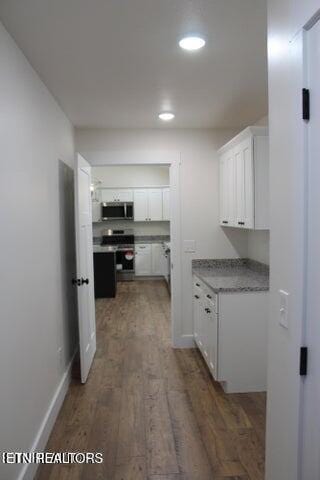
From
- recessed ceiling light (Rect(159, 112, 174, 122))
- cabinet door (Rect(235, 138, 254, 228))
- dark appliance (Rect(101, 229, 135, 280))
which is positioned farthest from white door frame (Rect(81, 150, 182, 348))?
dark appliance (Rect(101, 229, 135, 280))

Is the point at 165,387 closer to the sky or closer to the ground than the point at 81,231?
closer to the ground

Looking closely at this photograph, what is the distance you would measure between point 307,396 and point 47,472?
1.74 metres

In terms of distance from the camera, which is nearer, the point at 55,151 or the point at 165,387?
the point at 55,151

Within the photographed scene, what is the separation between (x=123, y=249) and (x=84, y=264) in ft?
15.5

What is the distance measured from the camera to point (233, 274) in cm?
370

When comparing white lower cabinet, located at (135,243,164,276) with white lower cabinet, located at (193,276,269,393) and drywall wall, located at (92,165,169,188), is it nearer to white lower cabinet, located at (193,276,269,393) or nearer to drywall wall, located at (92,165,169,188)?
drywall wall, located at (92,165,169,188)

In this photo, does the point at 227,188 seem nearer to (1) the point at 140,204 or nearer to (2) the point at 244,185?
(2) the point at 244,185

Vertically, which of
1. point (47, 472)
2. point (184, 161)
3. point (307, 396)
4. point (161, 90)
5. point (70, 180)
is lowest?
point (47, 472)

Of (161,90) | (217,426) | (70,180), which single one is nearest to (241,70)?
(161,90)

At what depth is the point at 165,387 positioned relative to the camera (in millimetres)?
3205

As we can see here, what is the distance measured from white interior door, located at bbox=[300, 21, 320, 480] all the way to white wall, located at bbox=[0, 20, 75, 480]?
136 centimetres

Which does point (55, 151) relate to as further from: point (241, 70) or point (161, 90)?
point (241, 70)

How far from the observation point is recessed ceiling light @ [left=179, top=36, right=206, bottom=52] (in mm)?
2021

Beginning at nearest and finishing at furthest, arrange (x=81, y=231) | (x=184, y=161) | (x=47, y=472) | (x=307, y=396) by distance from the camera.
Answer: (x=307, y=396) < (x=47, y=472) < (x=81, y=231) < (x=184, y=161)
